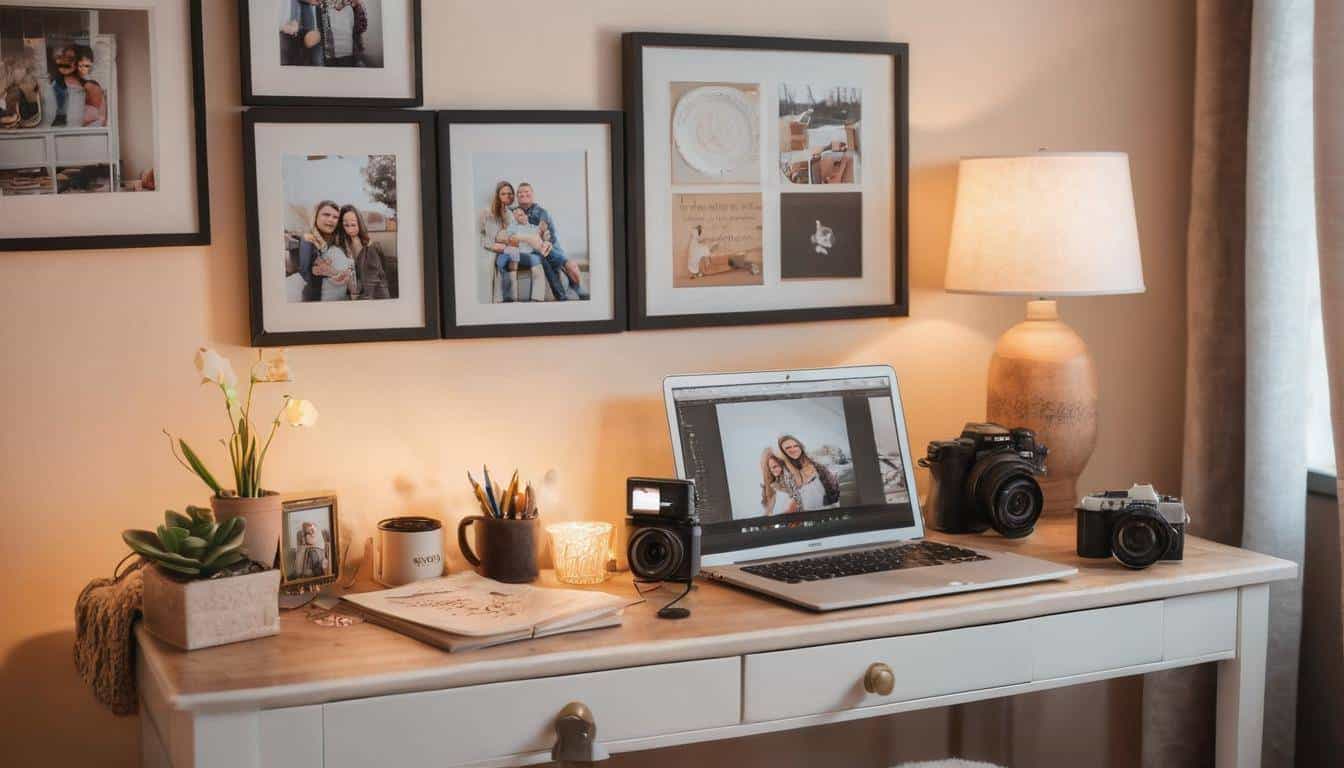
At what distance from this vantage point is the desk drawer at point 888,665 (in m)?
1.77

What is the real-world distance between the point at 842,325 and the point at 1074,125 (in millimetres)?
616

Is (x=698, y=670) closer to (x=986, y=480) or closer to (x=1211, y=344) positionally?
(x=986, y=480)

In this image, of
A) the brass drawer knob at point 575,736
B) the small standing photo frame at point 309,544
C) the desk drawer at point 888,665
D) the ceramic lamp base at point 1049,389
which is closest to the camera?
the brass drawer knob at point 575,736

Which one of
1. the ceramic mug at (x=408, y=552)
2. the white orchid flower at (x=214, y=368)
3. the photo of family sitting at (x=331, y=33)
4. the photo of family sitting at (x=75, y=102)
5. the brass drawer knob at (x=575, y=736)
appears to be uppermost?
the photo of family sitting at (x=331, y=33)

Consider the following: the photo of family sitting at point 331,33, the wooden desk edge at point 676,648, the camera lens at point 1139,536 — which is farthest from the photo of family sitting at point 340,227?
the camera lens at point 1139,536

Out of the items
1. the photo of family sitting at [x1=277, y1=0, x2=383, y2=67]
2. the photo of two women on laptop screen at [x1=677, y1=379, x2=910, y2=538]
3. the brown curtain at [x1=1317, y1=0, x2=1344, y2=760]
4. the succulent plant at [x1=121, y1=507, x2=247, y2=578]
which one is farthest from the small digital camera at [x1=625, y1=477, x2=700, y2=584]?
the brown curtain at [x1=1317, y1=0, x2=1344, y2=760]

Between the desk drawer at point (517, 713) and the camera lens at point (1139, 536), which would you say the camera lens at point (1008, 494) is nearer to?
the camera lens at point (1139, 536)

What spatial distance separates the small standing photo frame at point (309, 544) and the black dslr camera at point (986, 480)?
39.3 inches

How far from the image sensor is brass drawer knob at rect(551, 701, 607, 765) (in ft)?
5.42

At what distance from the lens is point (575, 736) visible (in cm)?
165

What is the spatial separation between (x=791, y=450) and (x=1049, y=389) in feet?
1.64

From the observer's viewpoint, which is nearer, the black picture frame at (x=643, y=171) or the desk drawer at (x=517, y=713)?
the desk drawer at (x=517, y=713)

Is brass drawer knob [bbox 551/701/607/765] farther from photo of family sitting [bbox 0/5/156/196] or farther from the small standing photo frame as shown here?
photo of family sitting [bbox 0/5/156/196]

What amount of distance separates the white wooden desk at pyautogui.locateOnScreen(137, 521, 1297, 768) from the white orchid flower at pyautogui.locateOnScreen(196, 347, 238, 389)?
35 cm
